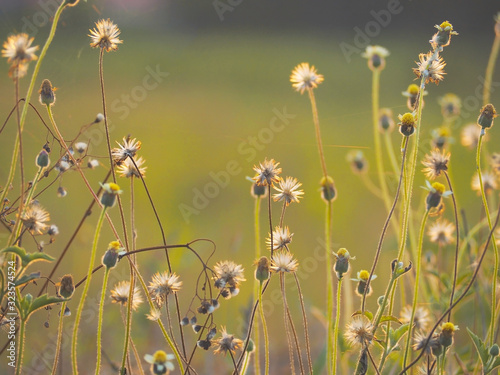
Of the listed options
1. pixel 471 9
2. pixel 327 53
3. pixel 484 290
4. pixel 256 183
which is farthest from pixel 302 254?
pixel 471 9

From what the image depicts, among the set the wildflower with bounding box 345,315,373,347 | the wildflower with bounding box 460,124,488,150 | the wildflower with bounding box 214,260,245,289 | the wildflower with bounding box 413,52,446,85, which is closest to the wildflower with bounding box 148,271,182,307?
the wildflower with bounding box 214,260,245,289

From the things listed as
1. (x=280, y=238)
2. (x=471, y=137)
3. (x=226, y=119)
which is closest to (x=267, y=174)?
(x=280, y=238)

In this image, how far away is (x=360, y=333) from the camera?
17.7 inches

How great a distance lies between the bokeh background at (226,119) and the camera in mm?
980

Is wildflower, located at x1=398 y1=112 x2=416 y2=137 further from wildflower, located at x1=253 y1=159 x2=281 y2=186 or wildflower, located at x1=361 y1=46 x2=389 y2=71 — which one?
wildflower, located at x1=361 y1=46 x2=389 y2=71

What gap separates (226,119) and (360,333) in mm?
1875

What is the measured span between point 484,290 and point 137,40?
2408 millimetres

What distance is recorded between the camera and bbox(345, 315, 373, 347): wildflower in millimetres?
447

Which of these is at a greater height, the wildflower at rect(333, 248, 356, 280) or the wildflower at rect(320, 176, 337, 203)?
the wildflower at rect(320, 176, 337, 203)

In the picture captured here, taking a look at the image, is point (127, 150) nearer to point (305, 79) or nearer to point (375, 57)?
point (305, 79)

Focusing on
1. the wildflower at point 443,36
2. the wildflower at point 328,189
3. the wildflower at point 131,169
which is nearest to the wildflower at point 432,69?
the wildflower at point 443,36

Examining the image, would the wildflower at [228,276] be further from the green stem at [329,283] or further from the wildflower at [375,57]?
the wildflower at [375,57]

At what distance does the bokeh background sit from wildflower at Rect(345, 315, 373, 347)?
150 millimetres

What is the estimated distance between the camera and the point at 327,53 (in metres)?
3.20
